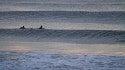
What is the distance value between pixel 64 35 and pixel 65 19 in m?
4.48

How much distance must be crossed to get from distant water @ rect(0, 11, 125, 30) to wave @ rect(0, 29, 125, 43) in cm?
108

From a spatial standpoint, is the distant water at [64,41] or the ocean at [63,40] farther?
the distant water at [64,41]

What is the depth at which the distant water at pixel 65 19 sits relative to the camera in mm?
17938

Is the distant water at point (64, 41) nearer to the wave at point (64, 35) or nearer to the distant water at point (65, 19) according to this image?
the wave at point (64, 35)

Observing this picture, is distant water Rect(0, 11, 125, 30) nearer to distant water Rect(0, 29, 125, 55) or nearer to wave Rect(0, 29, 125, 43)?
wave Rect(0, 29, 125, 43)

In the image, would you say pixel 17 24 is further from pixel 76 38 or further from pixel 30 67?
pixel 30 67

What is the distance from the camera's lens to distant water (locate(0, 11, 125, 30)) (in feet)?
58.9

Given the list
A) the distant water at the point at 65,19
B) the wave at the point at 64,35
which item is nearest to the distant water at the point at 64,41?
the wave at the point at 64,35

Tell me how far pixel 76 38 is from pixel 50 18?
5.54 m

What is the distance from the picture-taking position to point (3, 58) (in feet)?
34.7

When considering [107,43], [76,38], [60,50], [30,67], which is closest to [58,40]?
[76,38]

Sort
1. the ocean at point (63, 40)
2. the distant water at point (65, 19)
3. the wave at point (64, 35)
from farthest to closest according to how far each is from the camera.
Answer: the distant water at point (65, 19)
the wave at point (64, 35)
the ocean at point (63, 40)

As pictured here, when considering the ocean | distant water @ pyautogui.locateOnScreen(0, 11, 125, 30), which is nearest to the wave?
the ocean

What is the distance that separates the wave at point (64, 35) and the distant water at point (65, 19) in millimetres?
1083
